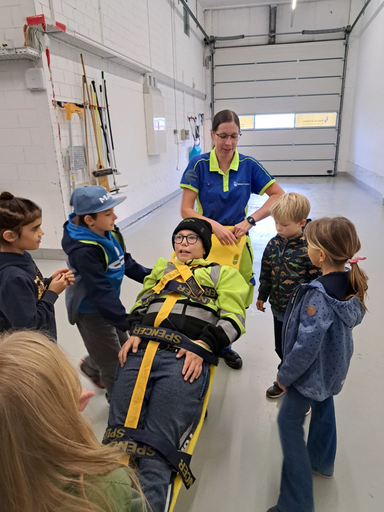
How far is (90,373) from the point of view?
76.2 inches

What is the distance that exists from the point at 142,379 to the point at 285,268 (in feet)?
2.77

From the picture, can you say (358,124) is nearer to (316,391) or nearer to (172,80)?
(172,80)

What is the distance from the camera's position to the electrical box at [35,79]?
345 cm

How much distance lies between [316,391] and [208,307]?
538 mm

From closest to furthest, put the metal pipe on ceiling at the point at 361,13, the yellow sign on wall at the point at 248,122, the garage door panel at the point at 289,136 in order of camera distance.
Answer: the metal pipe on ceiling at the point at 361,13 < the garage door panel at the point at 289,136 < the yellow sign on wall at the point at 248,122

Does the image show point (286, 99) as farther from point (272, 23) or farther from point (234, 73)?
point (272, 23)

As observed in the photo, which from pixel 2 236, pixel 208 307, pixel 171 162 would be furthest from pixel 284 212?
pixel 171 162

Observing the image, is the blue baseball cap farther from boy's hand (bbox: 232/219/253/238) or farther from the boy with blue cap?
boy's hand (bbox: 232/219/253/238)

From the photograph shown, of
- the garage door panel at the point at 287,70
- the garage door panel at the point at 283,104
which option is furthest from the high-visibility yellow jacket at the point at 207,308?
the garage door panel at the point at 287,70

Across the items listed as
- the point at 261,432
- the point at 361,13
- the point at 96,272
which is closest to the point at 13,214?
the point at 96,272

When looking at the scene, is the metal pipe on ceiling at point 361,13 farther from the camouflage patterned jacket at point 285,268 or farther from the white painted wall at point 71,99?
the camouflage patterned jacket at point 285,268

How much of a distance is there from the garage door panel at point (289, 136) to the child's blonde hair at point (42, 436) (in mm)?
10999

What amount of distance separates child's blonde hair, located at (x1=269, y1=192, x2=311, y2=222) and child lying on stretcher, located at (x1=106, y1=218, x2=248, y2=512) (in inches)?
13.7

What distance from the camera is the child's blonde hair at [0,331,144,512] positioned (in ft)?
1.73
